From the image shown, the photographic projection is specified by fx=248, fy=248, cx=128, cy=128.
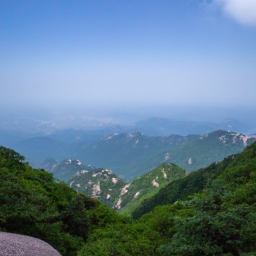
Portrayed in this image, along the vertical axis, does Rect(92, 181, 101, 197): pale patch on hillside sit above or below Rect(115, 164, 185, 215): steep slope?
below

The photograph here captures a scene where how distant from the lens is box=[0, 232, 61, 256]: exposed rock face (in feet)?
34.1

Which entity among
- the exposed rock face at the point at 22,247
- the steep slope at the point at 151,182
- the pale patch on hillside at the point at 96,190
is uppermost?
the exposed rock face at the point at 22,247

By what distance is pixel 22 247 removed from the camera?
11.0 m

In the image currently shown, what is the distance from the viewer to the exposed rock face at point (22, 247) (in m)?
10.4

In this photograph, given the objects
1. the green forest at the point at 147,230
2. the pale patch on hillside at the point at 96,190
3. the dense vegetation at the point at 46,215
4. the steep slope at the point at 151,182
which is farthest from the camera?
the pale patch on hillside at the point at 96,190

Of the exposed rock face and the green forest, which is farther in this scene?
the green forest

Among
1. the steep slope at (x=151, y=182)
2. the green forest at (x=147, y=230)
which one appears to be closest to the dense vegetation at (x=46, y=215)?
the green forest at (x=147, y=230)

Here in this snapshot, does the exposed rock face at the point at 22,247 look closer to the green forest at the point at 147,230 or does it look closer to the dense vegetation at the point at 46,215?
the dense vegetation at the point at 46,215

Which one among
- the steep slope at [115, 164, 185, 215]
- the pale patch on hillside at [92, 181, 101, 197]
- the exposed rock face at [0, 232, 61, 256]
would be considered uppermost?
the exposed rock face at [0, 232, 61, 256]

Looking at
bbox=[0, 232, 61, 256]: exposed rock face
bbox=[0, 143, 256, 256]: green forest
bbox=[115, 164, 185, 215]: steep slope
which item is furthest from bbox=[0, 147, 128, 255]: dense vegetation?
bbox=[115, 164, 185, 215]: steep slope

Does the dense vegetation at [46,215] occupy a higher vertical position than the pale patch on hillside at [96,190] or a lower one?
higher

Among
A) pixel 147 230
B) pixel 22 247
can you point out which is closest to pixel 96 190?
pixel 147 230

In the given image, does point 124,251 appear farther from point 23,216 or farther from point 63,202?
point 63,202

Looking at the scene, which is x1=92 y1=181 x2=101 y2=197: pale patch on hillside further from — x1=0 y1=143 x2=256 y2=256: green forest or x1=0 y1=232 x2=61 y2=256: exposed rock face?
x1=0 y1=232 x2=61 y2=256: exposed rock face
